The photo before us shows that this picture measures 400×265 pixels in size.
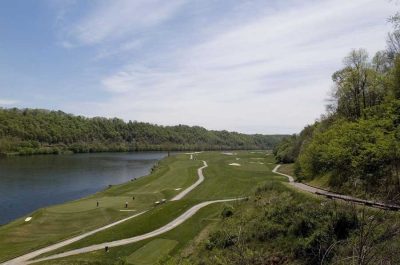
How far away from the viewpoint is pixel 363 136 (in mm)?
35594

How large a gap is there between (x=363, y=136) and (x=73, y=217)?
32.6 m

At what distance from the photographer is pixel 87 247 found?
34.2 m

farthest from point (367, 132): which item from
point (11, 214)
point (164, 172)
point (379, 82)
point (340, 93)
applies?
point (164, 172)

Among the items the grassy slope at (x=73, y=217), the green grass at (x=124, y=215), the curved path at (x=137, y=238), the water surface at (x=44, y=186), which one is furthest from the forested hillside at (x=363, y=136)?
the water surface at (x=44, y=186)

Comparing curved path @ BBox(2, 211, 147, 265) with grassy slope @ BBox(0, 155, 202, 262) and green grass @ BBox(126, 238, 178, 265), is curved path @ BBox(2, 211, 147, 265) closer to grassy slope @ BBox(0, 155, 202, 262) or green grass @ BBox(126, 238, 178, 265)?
grassy slope @ BBox(0, 155, 202, 262)

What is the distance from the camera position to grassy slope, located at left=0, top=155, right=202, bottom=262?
122 feet

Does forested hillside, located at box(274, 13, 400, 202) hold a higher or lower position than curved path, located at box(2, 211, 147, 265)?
higher

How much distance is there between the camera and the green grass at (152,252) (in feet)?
99.3

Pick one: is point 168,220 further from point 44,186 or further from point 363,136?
point 44,186

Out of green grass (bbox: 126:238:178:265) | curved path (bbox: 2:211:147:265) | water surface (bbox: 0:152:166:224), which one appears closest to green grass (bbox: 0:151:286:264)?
green grass (bbox: 126:238:178:265)

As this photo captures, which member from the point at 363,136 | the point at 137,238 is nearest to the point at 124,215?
the point at 137,238

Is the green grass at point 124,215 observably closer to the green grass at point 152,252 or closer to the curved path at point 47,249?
the green grass at point 152,252

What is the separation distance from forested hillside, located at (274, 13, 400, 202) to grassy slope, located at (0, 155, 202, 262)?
23081 millimetres

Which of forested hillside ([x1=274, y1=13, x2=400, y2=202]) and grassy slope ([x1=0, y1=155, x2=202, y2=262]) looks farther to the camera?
grassy slope ([x1=0, y1=155, x2=202, y2=262])
